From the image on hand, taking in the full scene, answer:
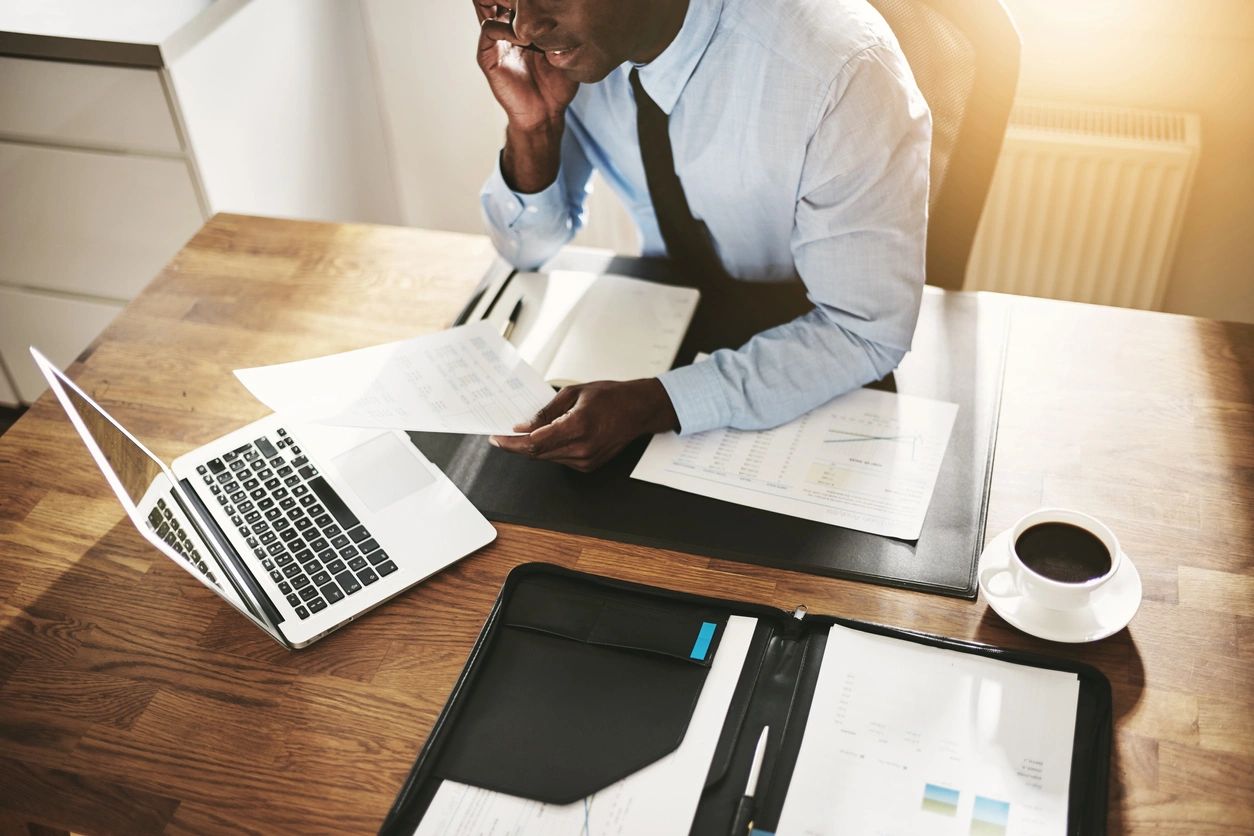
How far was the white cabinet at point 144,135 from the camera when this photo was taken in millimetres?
1950

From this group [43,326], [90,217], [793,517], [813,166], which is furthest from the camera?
[43,326]

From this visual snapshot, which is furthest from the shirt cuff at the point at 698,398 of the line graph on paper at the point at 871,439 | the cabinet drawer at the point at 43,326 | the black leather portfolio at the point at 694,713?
the cabinet drawer at the point at 43,326

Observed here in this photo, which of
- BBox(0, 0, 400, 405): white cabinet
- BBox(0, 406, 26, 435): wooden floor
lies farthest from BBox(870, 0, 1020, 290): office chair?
BBox(0, 406, 26, 435): wooden floor

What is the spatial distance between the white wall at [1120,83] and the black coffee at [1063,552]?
54.0 inches

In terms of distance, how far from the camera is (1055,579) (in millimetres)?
923

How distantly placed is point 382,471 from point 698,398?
34 cm

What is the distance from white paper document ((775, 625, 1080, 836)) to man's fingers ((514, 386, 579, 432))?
367 millimetres

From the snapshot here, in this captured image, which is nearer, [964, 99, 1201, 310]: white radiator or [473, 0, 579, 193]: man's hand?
[473, 0, 579, 193]: man's hand

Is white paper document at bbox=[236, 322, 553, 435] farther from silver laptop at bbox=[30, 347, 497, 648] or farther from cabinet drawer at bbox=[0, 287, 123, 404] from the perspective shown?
cabinet drawer at bbox=[0, 287, 123, 404]

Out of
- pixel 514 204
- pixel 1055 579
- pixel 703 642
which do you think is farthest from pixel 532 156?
pixel 1055 579

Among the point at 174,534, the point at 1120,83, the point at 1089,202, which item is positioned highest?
the point at 174,534

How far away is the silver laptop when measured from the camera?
0.96 metres

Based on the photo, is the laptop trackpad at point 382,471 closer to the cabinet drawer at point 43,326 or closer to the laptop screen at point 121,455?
the laptop screen at point 121,455

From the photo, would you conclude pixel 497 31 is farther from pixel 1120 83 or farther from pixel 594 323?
pixel 1120 83
